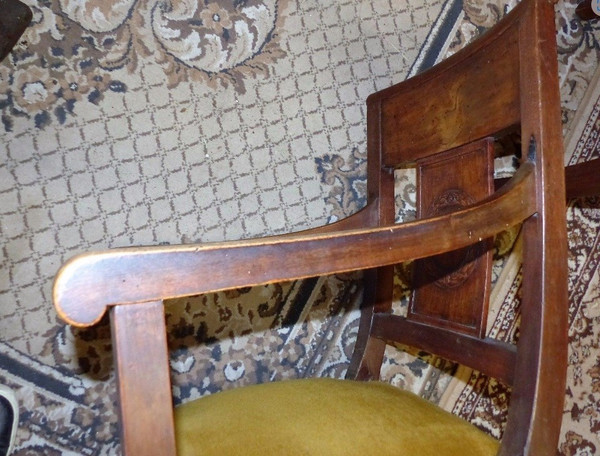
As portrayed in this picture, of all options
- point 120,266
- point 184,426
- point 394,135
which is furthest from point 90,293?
point 394,135

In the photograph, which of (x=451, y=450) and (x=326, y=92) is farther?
(x=326, y=92)

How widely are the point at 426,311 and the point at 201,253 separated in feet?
1.61

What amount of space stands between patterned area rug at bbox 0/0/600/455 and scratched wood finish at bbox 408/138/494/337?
14.6 inches

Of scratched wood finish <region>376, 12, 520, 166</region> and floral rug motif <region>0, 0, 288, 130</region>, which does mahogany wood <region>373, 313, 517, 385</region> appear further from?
floral rug motif <region>0, 0, 288, 130</region>

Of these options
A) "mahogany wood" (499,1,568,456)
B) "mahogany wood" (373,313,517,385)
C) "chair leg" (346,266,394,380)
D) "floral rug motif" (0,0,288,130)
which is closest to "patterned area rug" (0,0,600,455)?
"floral rug motif" (0,0,288,130)

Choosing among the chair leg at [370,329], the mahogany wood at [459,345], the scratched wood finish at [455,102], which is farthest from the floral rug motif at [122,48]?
the mahogany wood at [459,345]

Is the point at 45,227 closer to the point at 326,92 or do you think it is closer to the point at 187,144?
the point at 187,144

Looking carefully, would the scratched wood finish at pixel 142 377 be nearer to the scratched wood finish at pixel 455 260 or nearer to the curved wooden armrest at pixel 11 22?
the scratched wood finish at pixel 455 260

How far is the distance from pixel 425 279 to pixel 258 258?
1.44ft

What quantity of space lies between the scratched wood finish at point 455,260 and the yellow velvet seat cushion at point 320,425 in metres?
0.14

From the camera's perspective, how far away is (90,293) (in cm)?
54

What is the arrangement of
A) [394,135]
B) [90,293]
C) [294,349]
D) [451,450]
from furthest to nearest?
[294,349], [394,135], [451,450], [90,293]

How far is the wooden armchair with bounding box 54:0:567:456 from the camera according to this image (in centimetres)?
57

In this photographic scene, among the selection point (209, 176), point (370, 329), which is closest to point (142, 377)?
point (370, 329)
